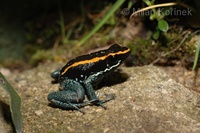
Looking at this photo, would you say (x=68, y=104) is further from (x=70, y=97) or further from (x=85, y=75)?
(x=85, y=75)

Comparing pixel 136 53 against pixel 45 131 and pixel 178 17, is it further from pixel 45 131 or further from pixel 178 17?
pixel 45 131

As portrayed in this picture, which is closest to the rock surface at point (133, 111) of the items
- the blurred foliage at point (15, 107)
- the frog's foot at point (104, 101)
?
the frog's foot at point (104, 101)

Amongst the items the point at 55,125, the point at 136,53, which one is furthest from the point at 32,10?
the point at 55,125

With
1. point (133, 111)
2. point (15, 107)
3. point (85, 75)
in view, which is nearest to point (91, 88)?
point (85, 75)

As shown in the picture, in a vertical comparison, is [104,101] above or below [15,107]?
below

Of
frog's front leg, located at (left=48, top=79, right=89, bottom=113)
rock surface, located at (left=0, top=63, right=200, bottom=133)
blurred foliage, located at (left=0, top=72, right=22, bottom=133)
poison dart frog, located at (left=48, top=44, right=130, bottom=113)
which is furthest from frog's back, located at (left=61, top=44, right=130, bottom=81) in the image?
blurred foliage, located at (left=0, top=72, right=22, bottom=133)

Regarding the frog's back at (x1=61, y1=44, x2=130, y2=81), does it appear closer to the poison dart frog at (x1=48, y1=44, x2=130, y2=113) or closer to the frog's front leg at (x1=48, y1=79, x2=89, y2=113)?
the poison dart frog at (x1=48, y1=44, x2=130, y2=113)
